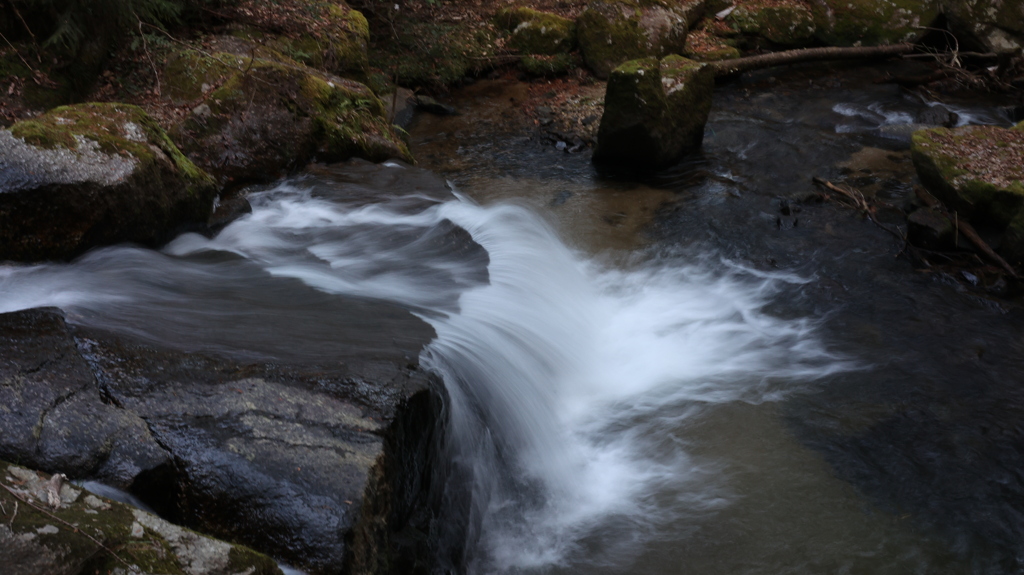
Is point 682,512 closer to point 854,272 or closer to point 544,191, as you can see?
point 854,272

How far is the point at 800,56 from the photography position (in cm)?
1143

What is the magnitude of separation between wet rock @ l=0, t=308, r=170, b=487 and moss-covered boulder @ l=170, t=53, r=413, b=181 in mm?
3732

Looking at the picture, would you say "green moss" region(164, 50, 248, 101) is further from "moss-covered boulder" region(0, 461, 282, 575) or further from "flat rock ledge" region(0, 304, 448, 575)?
"moss-covered boulder" region(0, 461, 282, 575)

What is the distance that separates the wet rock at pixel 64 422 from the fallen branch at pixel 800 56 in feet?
34.2

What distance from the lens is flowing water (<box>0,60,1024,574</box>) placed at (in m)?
3.75

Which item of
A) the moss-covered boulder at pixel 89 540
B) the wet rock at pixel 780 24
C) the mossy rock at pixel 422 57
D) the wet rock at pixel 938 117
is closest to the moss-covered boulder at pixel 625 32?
the wet rock at pixel 780 24

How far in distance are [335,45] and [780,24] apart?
806 centimetres

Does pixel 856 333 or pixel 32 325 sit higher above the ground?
pixel 32 325

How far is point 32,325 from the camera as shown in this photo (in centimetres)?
322

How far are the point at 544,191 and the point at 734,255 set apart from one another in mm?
2533

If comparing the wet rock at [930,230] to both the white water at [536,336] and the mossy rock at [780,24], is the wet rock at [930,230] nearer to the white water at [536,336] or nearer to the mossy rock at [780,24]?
the white water at [536,336]

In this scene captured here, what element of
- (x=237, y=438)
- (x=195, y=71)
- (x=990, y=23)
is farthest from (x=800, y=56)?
(x=237, y=438)

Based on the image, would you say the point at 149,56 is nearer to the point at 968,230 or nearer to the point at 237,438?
the point at 237,438

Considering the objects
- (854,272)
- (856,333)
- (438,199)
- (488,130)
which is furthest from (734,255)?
(488,130)
